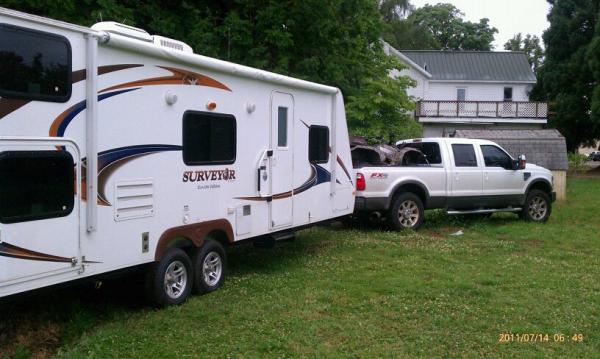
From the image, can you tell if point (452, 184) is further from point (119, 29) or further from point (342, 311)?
point (119, 29)

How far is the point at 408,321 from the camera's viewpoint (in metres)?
6.04

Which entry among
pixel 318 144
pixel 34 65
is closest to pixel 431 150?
pixel 318 144

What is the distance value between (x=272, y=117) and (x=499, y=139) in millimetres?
13077

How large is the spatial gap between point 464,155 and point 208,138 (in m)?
7.28

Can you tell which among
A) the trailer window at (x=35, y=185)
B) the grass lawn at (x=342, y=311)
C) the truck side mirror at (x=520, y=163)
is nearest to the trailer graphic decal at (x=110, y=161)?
the trailer window at (x=35, y=185)

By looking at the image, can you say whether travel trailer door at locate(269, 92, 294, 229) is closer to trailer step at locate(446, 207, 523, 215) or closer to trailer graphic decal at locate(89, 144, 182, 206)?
trailer graphic decal at locate(89, 144, 182, 206)

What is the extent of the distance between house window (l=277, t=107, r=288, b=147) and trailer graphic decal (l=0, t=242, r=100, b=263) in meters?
3.80

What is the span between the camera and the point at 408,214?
39.0 feet

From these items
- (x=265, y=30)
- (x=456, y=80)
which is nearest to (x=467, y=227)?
(x=265, y=30)

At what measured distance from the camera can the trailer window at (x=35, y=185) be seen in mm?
4570

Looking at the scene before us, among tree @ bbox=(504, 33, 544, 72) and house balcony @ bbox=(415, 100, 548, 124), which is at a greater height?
tree @ bbox=(504, 33, 544, 72)

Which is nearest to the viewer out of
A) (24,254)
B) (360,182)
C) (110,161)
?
(24,254)

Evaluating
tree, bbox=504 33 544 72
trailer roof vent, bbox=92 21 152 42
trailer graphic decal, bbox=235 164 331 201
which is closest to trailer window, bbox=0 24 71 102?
trailer roof vent, bbox=92 21 152 42

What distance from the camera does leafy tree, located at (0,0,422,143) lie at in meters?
11.7
